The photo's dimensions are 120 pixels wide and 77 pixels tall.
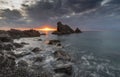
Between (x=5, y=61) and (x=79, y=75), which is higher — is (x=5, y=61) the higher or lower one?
the higher one

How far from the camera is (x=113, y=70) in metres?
26.3

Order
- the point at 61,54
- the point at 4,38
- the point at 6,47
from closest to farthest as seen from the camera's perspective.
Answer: the point at 61,54, the point at 6,47, the point at 4,38

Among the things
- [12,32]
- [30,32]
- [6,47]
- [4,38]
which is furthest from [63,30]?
[6,47]

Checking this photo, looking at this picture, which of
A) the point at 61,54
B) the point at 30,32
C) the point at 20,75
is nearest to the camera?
the point at 20,75

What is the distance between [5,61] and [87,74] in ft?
60.5

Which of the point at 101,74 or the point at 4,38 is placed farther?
the point at 4,38

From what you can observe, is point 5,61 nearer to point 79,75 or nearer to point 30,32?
point 79,75

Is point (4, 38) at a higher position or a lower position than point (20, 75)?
higher

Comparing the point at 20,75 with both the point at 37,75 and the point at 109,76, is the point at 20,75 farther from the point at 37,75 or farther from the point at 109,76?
the point at 109,76

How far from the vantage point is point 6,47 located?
141ft

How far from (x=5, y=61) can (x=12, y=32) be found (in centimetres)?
10483

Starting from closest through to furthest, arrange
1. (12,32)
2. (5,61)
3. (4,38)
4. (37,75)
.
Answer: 1. (37,75)
2. (5,61)
3. (4,38)
4. (12,32)

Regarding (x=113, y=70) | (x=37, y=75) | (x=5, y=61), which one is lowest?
(x=113, y=70)

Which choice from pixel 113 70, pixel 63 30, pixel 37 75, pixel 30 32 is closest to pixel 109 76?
pixel 113 70
